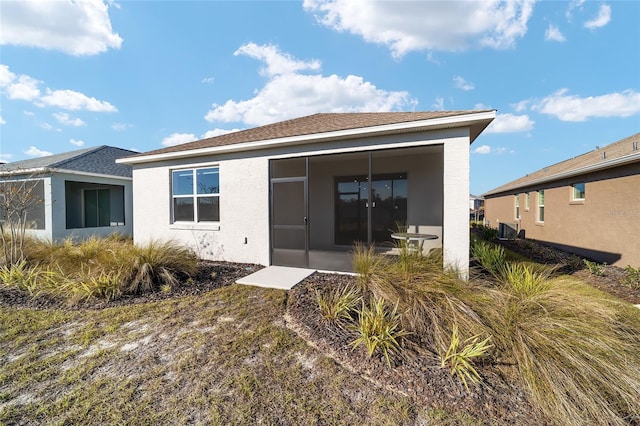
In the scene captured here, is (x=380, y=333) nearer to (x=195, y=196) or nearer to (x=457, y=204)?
(x=457, y=204)

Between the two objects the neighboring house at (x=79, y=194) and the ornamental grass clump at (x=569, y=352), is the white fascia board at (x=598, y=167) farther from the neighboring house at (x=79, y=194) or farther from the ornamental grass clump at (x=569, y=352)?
the neighboring house at (x=79, y=194)

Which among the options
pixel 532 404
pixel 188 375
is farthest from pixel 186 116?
pixel 532 404

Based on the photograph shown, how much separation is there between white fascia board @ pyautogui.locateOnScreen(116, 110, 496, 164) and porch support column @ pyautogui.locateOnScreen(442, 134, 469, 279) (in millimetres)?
382

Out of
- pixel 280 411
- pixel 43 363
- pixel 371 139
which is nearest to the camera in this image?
pixel 280 411

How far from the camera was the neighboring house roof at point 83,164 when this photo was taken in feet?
34.2

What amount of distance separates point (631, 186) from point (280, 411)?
36.2 feet

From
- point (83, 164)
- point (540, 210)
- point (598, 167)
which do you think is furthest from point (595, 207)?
point (83, 164)

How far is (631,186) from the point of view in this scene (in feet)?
23.8

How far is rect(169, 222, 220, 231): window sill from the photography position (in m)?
7.64

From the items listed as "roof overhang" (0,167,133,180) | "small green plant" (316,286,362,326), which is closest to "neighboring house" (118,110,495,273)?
"small green plant" (316,286,362,326)

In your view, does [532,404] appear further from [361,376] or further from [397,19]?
[397,19]

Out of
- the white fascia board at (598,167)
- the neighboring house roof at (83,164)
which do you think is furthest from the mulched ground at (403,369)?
the neighboring house roof at (83,164)

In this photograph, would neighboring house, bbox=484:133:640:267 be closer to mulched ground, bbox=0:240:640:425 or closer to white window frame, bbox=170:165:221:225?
mulched ground, bbox=0:240:640:425

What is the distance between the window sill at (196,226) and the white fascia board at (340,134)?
2.14 m
